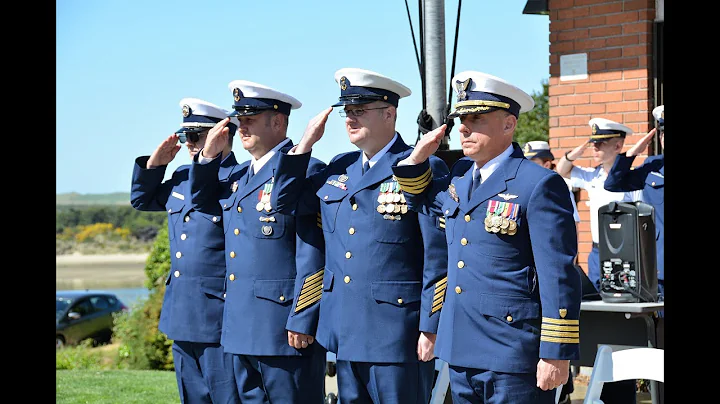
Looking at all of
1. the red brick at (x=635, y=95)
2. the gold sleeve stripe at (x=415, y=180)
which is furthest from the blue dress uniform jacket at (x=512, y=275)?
the red brick at (x=635, y=95)

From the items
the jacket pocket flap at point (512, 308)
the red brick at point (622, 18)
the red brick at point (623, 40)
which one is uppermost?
the red brick at point (622, 18)

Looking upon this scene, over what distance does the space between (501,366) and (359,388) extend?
0.83m

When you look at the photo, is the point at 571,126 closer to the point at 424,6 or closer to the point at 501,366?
the point at 424,6

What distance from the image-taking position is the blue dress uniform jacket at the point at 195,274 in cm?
510

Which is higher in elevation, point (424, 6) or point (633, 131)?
point (424, 6)

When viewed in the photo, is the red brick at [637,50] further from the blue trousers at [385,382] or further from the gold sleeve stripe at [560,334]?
the gold sleeve stripe at [560,334]

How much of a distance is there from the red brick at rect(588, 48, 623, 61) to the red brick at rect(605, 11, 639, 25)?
225 mm

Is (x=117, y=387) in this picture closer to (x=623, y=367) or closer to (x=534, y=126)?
(x=623, y=367)

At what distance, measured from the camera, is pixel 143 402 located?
Result: 309 inches

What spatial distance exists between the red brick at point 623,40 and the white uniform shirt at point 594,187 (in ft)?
3.70

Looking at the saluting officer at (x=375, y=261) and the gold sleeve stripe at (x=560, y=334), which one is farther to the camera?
the saluting officer at (x=375, y=261)

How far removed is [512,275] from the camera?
3549 mm

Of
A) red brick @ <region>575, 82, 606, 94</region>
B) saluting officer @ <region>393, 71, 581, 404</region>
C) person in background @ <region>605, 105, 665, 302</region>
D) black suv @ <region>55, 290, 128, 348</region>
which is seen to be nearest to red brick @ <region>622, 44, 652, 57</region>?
red brick @ <region>575, 82, 606, 94</region>
